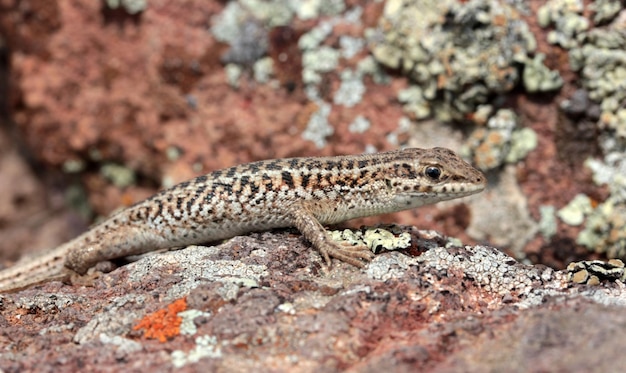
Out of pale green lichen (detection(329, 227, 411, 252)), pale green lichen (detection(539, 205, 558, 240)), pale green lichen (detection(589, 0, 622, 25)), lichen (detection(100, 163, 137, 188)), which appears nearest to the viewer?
pale green lichen (detection(329, 227, 411, 252))

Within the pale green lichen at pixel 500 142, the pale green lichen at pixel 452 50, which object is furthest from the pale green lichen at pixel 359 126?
the pale green lichen at pixel 500 142

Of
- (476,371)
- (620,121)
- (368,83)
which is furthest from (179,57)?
(476,371)

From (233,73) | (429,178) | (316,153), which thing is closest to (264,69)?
(233,73)

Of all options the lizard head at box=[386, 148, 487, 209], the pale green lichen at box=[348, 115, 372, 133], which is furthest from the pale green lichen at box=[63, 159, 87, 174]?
the lizard head at box=[386, 148, 487, 209]

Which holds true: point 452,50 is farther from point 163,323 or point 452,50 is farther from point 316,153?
point 163,323

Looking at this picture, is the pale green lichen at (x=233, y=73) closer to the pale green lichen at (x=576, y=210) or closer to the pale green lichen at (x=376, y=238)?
the pale green lichen at (x=376, y=238)

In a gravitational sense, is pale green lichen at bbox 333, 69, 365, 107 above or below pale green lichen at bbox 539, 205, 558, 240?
above

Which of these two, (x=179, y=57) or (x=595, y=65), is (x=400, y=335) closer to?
(x=595, y=65)

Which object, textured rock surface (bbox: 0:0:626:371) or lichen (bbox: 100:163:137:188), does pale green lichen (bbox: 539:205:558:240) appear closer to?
textured rock surface (bbox: 0:0:626:371)
